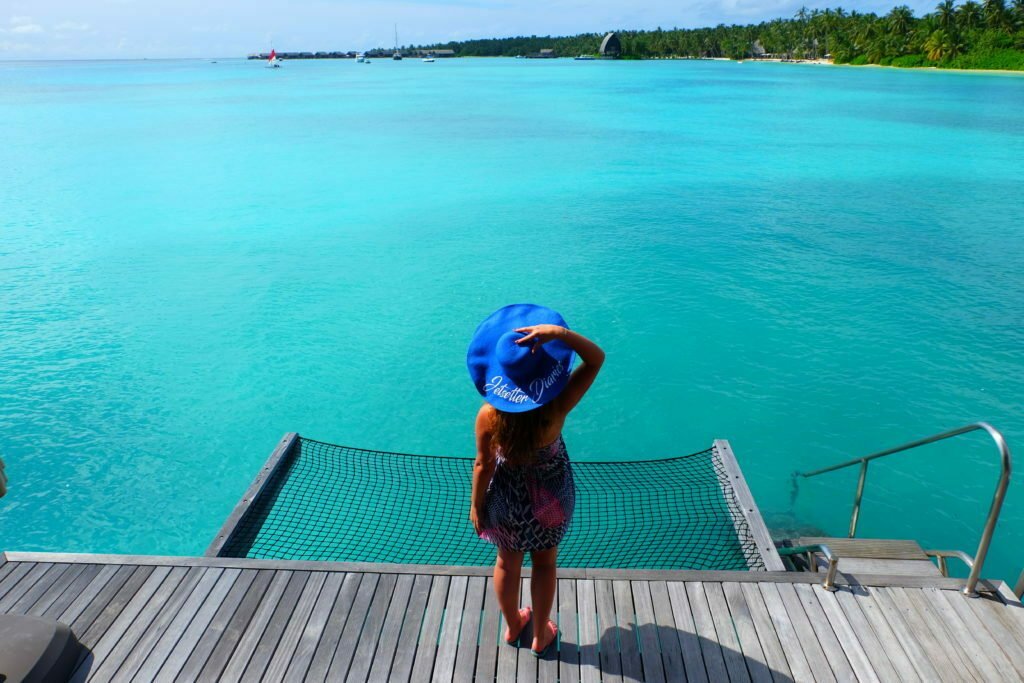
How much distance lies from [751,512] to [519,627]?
1891mm

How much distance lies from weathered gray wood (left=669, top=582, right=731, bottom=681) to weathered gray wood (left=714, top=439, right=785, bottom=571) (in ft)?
1.75

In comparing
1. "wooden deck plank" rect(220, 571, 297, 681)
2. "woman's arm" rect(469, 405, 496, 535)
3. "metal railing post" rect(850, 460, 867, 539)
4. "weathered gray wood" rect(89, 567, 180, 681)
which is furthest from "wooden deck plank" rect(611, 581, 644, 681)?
"weathered gray wood" rect(89, 567, 180, 681)

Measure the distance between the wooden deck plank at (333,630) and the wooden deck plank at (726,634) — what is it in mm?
1775

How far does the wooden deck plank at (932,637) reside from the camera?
283cm

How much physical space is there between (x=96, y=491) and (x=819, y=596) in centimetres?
657

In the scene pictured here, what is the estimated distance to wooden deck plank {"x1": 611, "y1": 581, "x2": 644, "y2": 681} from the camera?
2.90 metres

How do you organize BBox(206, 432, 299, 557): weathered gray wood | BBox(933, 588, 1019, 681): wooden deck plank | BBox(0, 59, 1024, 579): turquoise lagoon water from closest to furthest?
1. BBox(933, 588, 1019, 681): wooden deck plank
2. BBox(206, 432, 299, 557): weathered gray wood
3. BBox(0, 59, 1024, 579): turquoise lagoon water

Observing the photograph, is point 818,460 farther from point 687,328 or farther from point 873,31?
point 873,31

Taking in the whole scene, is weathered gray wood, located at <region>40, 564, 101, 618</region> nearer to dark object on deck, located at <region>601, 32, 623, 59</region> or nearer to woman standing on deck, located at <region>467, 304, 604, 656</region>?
woman standing on deck, located at <region>467, 304, 604, 656</region>

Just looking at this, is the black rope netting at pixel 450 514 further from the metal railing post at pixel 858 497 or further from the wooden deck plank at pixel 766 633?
the wooden deck plank at pixel 766 633

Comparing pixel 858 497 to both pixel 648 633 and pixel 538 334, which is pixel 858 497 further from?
pixel 538 334

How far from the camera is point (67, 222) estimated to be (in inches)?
625

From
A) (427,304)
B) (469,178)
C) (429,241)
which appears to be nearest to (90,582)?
(427,304)

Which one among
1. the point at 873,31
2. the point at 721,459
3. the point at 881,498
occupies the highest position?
the point at 873,31
